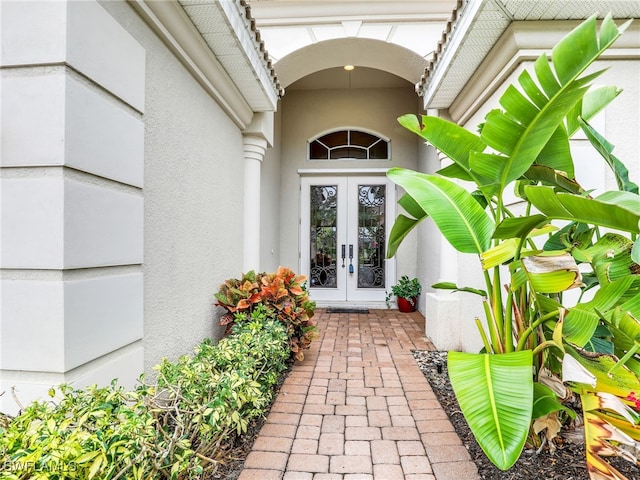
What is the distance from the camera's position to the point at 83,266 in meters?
1.76

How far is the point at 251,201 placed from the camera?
4773 mm

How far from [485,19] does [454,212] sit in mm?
1824

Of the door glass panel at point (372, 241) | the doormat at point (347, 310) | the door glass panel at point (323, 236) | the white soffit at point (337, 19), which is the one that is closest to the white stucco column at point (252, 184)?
the white soffit at point (337, 19)

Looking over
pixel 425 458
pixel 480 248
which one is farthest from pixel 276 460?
pixel 480 248

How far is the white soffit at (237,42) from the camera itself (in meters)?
2.63

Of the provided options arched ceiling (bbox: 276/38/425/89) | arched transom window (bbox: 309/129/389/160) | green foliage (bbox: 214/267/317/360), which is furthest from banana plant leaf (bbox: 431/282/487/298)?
arched transom window (bbox: 309/129/389/160)

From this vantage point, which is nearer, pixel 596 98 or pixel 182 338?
pixel 596 98

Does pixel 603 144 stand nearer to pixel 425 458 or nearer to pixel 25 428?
pixel 425 458

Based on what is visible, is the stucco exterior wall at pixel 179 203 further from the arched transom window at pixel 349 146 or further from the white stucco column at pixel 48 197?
the arched transom window at pixel 349 146

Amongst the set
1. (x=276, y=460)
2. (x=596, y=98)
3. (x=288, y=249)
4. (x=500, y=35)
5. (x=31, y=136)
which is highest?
(x=500, y=35)

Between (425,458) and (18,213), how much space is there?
2622 mm

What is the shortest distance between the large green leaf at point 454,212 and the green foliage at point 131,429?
152 centimetres

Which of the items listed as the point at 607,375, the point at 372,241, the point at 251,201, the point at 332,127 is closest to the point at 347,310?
the point at 372,241

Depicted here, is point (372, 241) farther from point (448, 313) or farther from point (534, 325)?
point (534, 325)
